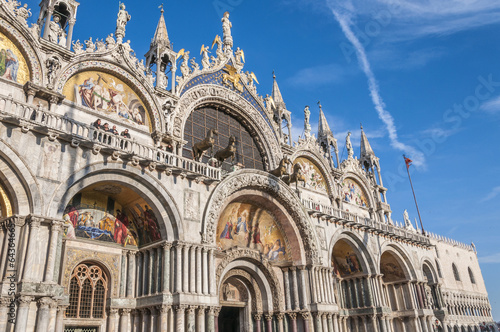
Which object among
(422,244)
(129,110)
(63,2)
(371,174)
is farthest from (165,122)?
(422,244)

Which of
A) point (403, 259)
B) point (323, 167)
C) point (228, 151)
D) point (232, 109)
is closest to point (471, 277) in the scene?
point (403, 259)

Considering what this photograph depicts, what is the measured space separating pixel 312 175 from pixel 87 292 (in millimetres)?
17265

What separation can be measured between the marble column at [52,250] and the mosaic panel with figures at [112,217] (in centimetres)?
217

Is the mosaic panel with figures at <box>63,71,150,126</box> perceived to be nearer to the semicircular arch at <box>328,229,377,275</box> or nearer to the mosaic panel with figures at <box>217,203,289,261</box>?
the mosaic panel with figures at <box>217,203,289,261</box>

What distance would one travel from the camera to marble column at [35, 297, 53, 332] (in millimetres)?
12055

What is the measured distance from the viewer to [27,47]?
16406 millimetres

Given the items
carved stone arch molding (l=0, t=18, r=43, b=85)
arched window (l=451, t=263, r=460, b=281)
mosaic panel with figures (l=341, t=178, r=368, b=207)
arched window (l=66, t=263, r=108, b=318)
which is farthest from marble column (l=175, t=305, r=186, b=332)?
arched window (l=451, t=263, r=460, b=281)

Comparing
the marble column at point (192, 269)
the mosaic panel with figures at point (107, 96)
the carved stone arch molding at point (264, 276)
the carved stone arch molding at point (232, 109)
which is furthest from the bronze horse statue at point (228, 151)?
the marble column at point (192, 269)

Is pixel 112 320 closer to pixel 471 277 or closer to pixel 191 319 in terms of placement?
pixel 191 319

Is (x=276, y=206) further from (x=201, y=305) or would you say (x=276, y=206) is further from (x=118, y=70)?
(x=118, y=70)

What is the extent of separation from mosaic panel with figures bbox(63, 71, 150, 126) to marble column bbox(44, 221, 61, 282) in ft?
20.7

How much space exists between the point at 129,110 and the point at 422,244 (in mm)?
25628

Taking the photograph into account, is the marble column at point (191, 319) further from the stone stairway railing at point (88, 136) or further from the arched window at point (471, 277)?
the arched window at point (471, 277)

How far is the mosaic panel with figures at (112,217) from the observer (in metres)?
15.8
